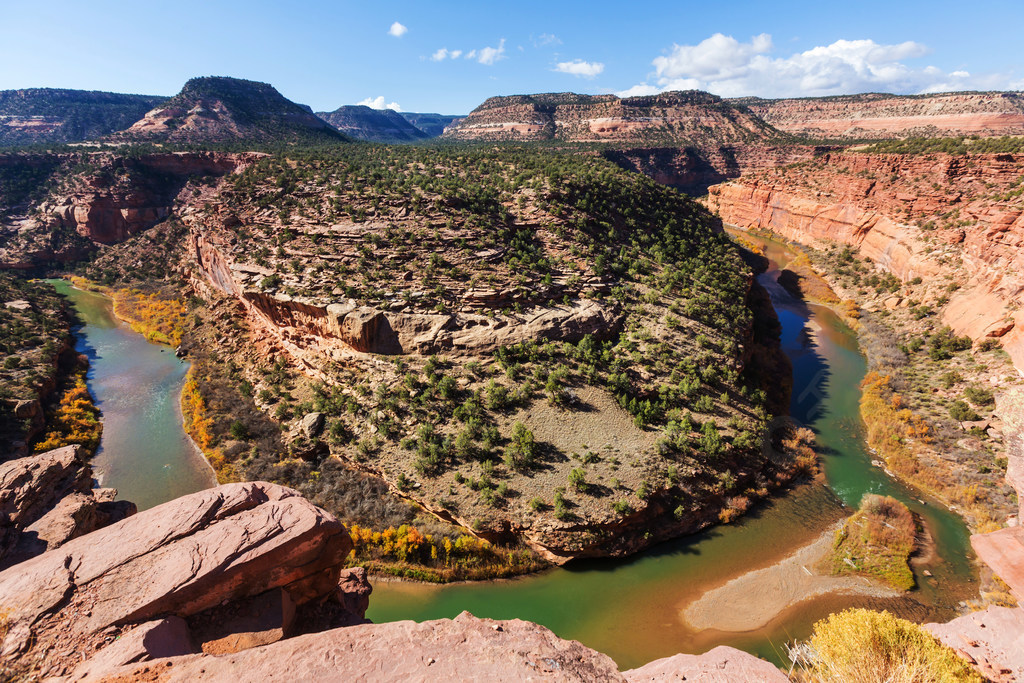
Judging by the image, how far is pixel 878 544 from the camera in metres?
18.9

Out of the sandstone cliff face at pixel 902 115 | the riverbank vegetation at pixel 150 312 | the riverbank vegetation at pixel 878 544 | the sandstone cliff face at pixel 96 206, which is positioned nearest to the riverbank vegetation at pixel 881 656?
the riverbank vegetation at pixel 878 544

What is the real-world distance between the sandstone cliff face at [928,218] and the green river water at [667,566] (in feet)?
38.7

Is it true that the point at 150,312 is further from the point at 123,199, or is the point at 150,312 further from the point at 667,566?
the point at 667,566

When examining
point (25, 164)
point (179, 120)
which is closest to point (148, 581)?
point (25, 164)

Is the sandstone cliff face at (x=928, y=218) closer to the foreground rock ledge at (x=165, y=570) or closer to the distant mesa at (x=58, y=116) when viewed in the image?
the foreground rock ledge at (x=165, y=570)

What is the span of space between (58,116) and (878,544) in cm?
15986

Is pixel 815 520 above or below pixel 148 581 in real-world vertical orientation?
below

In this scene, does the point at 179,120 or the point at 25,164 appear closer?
the point at 25,164

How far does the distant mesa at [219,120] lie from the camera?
77312mm

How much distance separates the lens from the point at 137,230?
59094 mm

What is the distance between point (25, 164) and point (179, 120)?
25747mm

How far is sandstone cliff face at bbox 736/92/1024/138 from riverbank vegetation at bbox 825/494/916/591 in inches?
4285

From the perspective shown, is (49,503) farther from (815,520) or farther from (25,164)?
(25,164)

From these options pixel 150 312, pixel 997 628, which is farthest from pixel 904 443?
pixel 150 312
